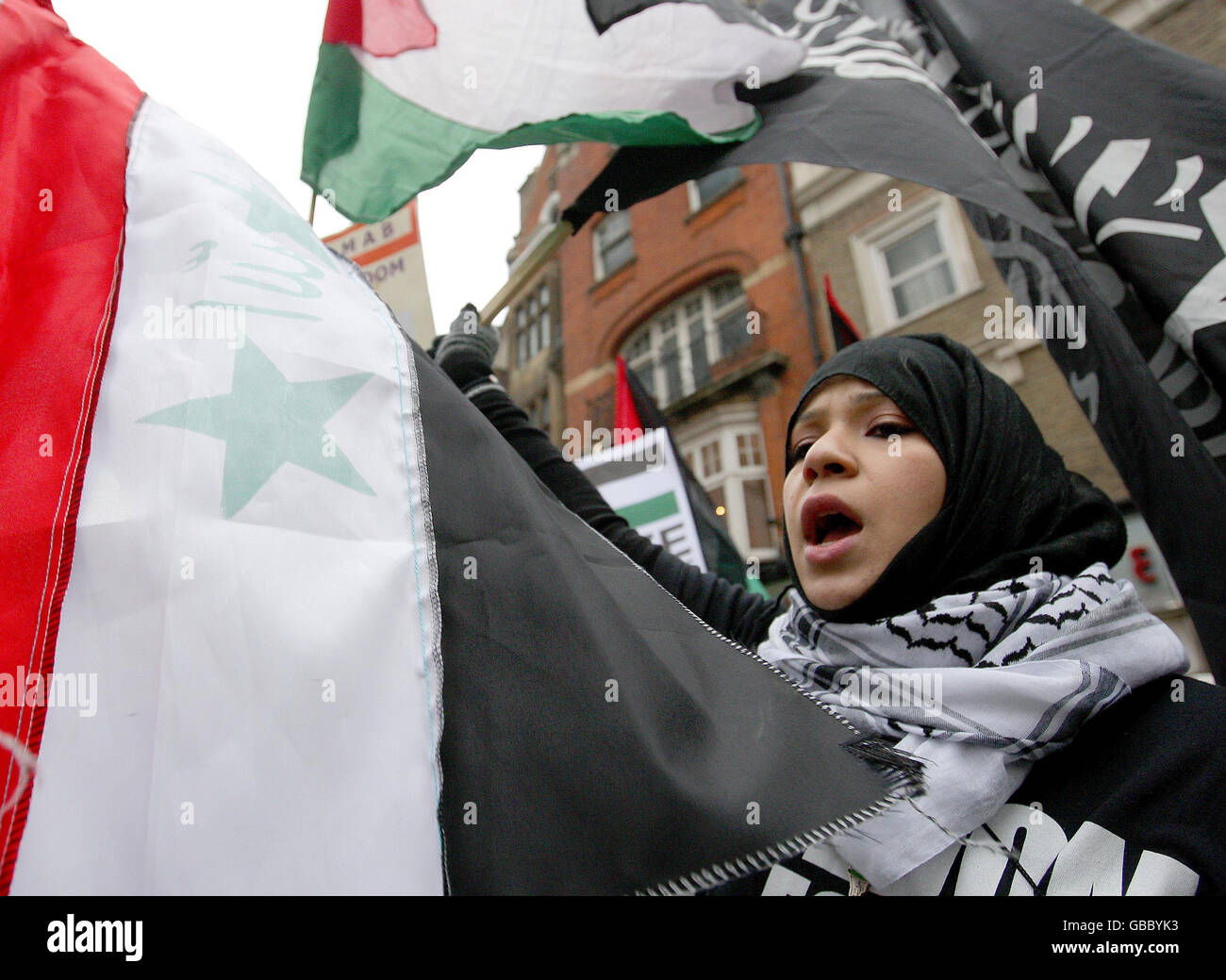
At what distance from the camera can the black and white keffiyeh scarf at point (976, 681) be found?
3.38 feet

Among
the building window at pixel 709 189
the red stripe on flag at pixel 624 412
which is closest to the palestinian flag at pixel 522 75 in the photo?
the red stripe on flag at pixel 624 412

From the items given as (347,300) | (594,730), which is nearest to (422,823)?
(594,730)

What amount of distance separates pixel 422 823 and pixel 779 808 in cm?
43

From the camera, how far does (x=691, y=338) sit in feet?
40.9

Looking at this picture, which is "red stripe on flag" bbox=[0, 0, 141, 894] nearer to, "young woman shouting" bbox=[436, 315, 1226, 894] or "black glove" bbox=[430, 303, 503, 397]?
"black glove" bbox=[430, 303, 503, 397]

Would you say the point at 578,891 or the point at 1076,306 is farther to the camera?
the point at 1076,306

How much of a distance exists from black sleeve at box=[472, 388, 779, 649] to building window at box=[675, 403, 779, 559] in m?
8.77

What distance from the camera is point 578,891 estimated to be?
902 millimetres

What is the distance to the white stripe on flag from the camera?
2.83 ft

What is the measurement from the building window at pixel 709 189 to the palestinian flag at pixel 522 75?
10506 millimetres
